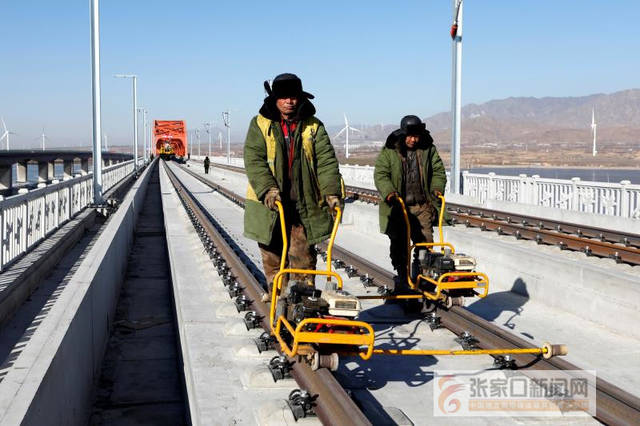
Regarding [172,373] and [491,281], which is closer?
[172,373]

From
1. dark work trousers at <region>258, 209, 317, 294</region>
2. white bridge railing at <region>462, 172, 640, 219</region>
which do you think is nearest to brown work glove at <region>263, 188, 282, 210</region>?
dark work trousers at <region>258, 209, 317, 294</region>

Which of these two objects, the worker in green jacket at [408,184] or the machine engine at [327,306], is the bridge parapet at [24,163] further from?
the machine engine at [327,306]

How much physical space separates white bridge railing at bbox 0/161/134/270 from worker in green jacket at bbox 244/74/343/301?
4.41 metres

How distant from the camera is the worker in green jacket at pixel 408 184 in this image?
8070mm

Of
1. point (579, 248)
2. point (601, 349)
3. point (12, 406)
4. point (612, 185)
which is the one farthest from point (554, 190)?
point (12, 406)

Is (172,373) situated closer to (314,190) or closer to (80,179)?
(314,190)

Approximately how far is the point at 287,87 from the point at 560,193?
50.5 ft

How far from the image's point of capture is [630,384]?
20.5 ft

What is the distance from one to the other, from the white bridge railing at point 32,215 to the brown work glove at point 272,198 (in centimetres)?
463

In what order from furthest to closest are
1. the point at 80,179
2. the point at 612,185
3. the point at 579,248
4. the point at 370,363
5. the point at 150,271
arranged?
the point at 80,179
the point at 612,185
the point at 150,271
the point at 579,248
the point at 370,363

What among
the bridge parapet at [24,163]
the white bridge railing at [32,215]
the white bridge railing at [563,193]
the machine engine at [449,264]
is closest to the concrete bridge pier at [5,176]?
the bridge parapet at [24,163]

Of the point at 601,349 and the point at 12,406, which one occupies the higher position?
the point at 12,406

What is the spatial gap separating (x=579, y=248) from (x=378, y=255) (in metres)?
3.81

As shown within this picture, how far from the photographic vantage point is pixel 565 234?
49.1ft
